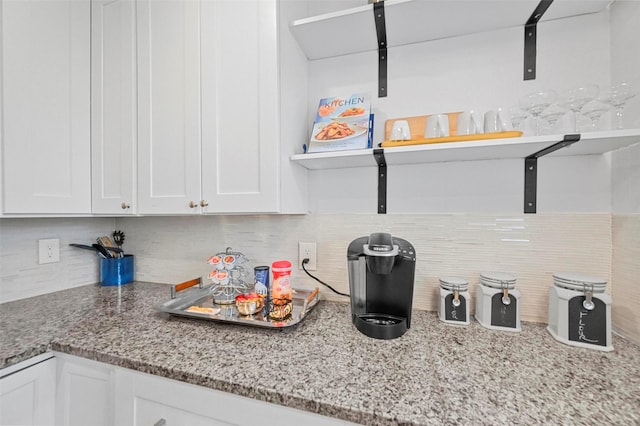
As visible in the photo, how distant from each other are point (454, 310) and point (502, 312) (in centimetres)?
15

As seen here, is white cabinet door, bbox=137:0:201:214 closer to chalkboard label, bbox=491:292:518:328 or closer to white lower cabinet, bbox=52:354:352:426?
white lower cabinet, bbox=52:354:352:426

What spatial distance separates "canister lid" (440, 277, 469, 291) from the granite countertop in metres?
0.14

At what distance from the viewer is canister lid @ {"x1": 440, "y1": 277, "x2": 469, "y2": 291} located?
1003 mm

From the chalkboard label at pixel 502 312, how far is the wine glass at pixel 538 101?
64 cm

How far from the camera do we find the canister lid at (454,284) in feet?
3.29

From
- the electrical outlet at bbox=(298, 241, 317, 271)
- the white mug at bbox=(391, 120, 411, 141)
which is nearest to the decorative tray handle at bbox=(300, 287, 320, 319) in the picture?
the electrical outlet at bbox=(298, 241, 317, 271)

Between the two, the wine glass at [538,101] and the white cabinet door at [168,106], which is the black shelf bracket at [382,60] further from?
the white cabinet door at [168,106]

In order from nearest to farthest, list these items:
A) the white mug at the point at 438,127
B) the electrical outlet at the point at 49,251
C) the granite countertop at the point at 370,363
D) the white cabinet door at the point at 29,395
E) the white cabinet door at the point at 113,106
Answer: the granite countertop at the point at 370,363
the white cabinet door at the point at 29,395
the white mug at the point at 438,127
the white cabinet door at the point at 113,106
the electrical outlet at the point at 49,251

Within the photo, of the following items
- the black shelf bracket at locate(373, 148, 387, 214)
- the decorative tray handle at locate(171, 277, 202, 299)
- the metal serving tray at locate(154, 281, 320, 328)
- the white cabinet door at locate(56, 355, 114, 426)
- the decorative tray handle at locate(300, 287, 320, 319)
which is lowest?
the white cabinet door at locate(56, 355, 114, 426)

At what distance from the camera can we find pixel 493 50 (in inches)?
43.2

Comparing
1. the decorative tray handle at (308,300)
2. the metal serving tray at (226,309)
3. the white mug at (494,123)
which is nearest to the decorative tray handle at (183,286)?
the metal serving tray at (226,309)

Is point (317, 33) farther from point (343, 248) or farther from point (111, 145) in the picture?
point (111, 145)

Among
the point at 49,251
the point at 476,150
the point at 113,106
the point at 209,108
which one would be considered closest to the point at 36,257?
the point at 49,251

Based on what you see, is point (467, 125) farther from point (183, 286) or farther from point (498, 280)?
point (183, 286)
